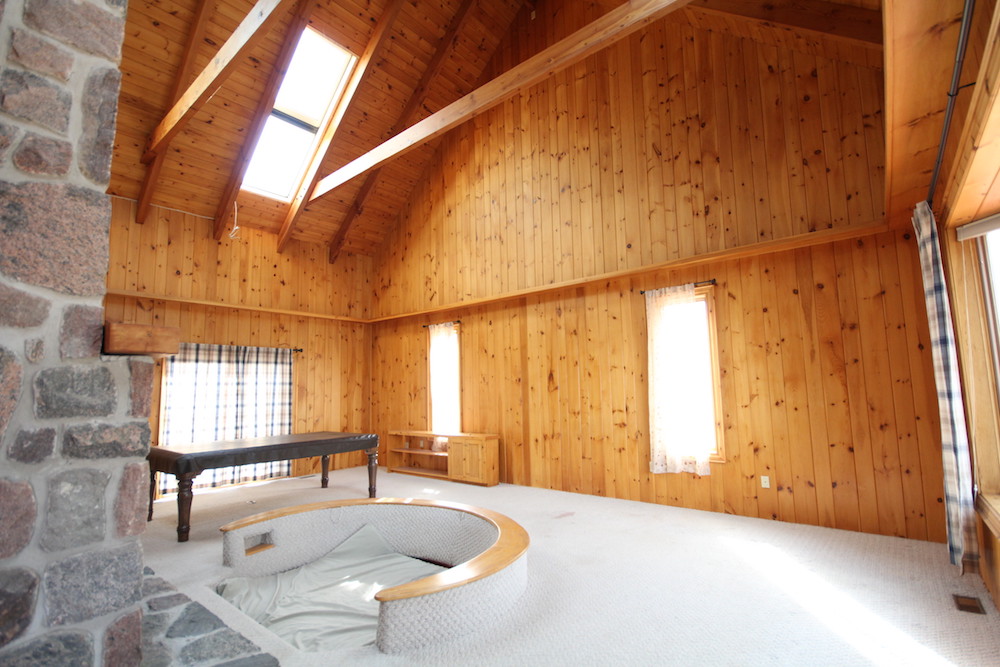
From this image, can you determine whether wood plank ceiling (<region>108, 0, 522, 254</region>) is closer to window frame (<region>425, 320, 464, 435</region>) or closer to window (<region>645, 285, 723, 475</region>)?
window frame (<region>425, 320, 464, 435</region>)

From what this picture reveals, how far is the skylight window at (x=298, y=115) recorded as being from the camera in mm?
5707

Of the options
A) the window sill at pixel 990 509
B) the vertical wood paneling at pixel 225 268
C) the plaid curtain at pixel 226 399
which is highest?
the vertical wood paneling at pixel 225 268

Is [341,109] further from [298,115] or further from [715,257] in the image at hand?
[715,257]

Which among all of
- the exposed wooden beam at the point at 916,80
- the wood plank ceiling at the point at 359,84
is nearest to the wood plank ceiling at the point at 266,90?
the wood plank ceiling at the point at 359,84

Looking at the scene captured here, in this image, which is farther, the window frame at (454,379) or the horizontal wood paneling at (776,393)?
the window frame at (454,379)

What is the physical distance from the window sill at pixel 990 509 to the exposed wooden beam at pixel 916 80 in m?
1.83

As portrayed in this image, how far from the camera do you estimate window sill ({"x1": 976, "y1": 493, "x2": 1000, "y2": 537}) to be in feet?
7.93

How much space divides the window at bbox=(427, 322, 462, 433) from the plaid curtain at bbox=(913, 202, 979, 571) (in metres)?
4.89

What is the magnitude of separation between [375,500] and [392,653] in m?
1.85

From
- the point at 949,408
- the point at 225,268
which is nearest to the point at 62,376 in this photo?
the point at 949,408

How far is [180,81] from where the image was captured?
501 centimetres

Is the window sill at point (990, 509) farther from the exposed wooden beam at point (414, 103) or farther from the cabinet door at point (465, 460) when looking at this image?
the exposed wooden beam at point (414, 103)

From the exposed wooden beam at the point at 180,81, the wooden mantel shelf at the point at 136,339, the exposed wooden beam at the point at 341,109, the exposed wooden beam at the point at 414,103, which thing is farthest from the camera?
the exposed wooden beam at the point at 414,103

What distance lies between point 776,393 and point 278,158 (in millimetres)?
6346
